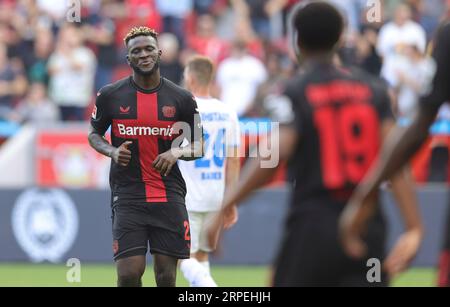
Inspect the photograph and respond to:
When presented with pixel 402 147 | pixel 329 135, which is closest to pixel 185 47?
pixel 329 135

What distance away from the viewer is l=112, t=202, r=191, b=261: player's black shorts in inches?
371

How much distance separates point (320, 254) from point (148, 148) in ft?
12.1

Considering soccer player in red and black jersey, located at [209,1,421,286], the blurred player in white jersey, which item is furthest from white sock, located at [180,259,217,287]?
soccer player in red and black jersey, located at [209,1,421,286]

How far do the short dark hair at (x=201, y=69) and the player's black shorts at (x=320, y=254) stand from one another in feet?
17.1

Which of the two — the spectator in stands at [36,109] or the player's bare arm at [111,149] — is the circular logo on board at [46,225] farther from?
the player's bare arm at [111,149]

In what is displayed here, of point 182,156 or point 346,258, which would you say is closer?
point 346,258

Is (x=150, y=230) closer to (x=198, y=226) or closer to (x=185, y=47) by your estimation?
(x=198, y=226)

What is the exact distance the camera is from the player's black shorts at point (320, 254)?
614 cm

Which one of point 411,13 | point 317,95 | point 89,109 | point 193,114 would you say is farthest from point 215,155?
point 411,13

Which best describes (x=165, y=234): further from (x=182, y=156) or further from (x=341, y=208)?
(x=341, y=208)

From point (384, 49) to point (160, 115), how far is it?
1053 cm

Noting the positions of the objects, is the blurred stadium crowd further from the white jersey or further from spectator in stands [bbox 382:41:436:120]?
the white jersey

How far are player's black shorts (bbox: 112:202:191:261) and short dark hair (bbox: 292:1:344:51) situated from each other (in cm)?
346

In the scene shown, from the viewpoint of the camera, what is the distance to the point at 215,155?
11594mm
